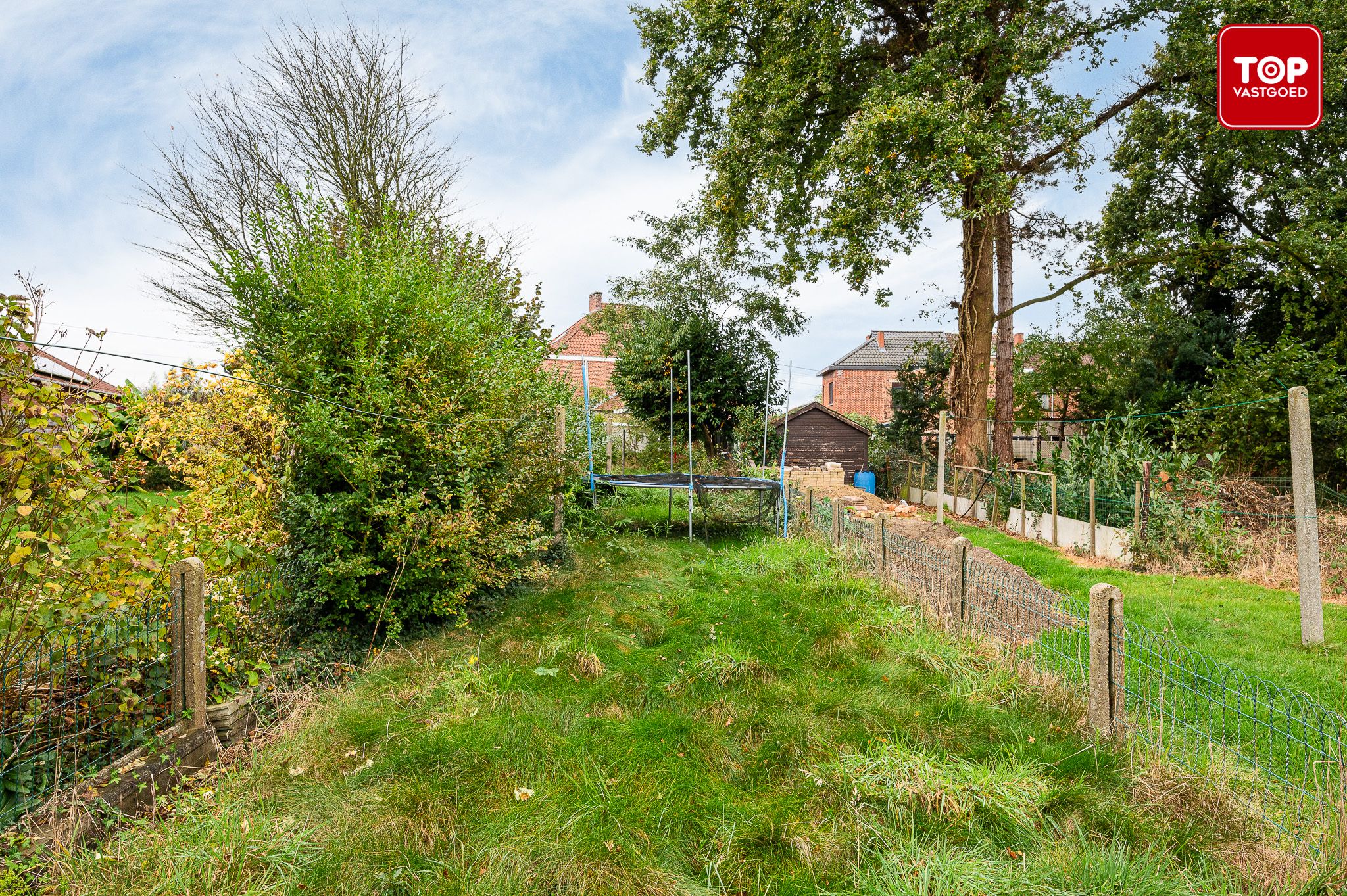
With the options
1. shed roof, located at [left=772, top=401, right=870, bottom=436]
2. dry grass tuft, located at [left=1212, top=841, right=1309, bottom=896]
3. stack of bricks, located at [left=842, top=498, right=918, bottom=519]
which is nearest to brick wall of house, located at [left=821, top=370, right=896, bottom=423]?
shed roof, located at [left=772, top=401, right=870, bottom=436]

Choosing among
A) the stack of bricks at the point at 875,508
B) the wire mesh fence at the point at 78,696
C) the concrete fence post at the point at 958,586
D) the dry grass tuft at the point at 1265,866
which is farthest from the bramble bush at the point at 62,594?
the stack of bricks at the point at 875,508

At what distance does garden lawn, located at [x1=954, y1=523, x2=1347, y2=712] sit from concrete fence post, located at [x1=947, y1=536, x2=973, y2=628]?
133cm

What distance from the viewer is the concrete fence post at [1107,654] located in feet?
11.5

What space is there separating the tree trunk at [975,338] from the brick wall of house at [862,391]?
26385 millimetres

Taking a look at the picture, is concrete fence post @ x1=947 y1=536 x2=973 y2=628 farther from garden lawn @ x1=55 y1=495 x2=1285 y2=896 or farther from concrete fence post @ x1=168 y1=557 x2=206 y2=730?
concrete fence post @ x1=168 y1=557 x2=206 y2=730

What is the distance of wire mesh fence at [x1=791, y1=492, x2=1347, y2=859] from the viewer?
2811mm

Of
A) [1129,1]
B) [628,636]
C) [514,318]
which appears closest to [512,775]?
[628,636]

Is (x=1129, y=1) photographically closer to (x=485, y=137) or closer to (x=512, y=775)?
(x=485, y=137)

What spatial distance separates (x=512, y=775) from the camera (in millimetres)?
3234

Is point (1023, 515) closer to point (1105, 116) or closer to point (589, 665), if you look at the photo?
point (1105, 116)

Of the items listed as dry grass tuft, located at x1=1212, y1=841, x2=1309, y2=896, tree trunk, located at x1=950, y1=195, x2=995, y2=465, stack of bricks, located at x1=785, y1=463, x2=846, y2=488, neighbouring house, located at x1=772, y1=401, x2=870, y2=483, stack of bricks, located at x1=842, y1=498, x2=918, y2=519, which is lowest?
dry grass tuft, located at x1=1212, y1=841, x2=1309, y2=896

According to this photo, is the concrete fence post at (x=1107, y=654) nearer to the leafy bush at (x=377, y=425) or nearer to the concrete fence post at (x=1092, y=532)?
the leafy bush at (x=377, y=425)

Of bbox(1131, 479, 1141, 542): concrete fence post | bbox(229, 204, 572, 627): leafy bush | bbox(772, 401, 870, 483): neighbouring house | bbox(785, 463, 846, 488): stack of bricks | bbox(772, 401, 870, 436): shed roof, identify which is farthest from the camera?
bbox(772, 401, 870, 483): neighbouring house

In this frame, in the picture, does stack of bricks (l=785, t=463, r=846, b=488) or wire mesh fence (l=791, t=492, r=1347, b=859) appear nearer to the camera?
wire mesh fence (l=791, t=492, r=1347, b=859)
